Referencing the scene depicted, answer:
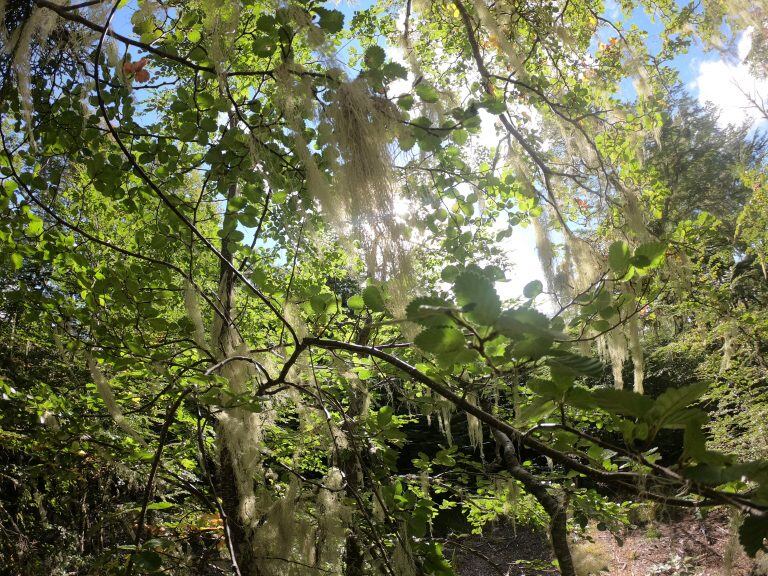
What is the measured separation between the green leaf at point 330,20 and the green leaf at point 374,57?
0.13 m

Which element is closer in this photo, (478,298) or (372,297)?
(478,298)

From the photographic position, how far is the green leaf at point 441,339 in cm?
58

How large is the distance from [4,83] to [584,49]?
114 inches

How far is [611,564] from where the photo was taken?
6.69 meters

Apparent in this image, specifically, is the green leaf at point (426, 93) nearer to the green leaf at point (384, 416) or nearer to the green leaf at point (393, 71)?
the green leaf at point (393, 71)

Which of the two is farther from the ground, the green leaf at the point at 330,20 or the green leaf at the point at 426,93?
the green leaf at the point at 330,20

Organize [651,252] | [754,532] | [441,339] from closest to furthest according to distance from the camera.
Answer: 1. [754,532]
2. [441,339]
3. [651,252]

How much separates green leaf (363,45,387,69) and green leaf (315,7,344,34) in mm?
125

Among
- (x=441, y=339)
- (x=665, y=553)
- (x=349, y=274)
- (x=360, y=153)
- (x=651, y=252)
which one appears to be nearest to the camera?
(x=441, y=339)

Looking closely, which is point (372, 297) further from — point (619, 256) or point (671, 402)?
point (671, 402)

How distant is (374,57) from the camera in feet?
4.03

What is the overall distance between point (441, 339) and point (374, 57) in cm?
91

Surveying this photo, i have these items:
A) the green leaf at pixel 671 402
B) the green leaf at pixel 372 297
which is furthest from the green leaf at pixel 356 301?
the green leaf at pixel 671 402

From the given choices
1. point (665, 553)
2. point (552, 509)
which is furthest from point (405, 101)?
point (665, 553)
